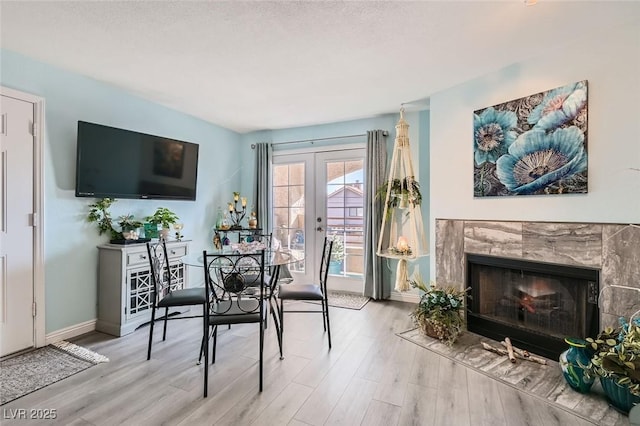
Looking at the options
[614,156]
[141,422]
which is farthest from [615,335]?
[141,422]

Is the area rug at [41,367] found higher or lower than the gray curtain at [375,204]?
lower

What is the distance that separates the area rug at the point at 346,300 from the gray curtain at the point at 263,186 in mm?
1420

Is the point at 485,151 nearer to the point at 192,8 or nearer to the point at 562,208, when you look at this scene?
the point at 562,208

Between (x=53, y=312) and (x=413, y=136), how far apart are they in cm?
422

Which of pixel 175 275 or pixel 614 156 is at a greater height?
pixel 614 156

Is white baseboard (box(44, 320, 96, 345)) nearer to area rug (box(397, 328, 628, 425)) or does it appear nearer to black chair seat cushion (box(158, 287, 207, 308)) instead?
black chair seat cushion (box(158, 287, 207, 308))

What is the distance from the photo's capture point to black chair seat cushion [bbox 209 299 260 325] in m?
2.08

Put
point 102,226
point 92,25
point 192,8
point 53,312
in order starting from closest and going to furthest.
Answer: point 192,8, point 92,25, point 53,312, point 102,226

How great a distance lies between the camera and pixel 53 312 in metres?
2.70

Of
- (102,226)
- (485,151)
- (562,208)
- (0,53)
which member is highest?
(0,53)

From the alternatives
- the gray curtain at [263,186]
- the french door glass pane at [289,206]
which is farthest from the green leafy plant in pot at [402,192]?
the gray curtain at [263,186]

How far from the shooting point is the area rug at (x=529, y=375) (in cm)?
181

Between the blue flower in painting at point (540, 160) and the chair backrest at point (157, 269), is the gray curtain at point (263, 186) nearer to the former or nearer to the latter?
the chair backrest at point (157, 269)

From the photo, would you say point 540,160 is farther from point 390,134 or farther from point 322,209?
point 322,209
